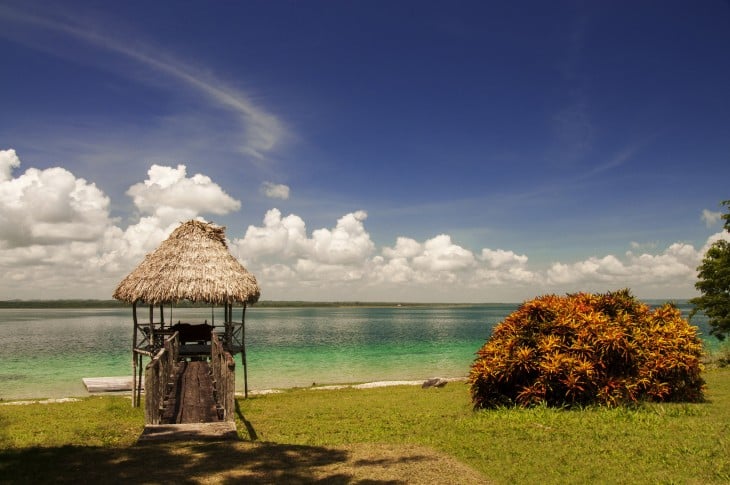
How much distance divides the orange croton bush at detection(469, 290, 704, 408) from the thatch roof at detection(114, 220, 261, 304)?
34.7ft

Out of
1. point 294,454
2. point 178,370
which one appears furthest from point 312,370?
point 294,454

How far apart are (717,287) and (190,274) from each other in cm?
2437

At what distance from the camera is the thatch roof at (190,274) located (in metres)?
18.4

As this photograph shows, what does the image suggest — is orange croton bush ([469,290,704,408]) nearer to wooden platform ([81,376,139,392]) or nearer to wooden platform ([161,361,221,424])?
wooden platform ([161,361,221,424])

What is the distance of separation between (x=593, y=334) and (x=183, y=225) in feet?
52.5

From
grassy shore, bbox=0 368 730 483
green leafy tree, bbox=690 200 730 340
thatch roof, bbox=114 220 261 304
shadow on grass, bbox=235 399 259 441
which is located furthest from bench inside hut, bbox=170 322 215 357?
green leafy tree, bbox=690 200 730 340

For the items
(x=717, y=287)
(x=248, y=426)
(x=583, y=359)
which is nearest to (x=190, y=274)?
(x=248, y=426)

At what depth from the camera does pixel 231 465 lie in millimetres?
6754

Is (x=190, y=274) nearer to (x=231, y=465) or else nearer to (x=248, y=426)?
(x=248, y=426)

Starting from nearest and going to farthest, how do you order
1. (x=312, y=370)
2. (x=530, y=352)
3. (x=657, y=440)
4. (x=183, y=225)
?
(x=657, y=440) → (x=530, y=352) → (x=183, y=225) → (x=312, y=370)

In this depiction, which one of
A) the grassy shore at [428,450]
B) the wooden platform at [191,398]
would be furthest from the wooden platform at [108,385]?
the grassy shore at [428,450]

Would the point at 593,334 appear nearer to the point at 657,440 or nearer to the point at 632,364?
the point at 632,364

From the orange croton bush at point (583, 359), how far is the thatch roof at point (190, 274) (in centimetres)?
1057

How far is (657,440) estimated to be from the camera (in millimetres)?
8594
